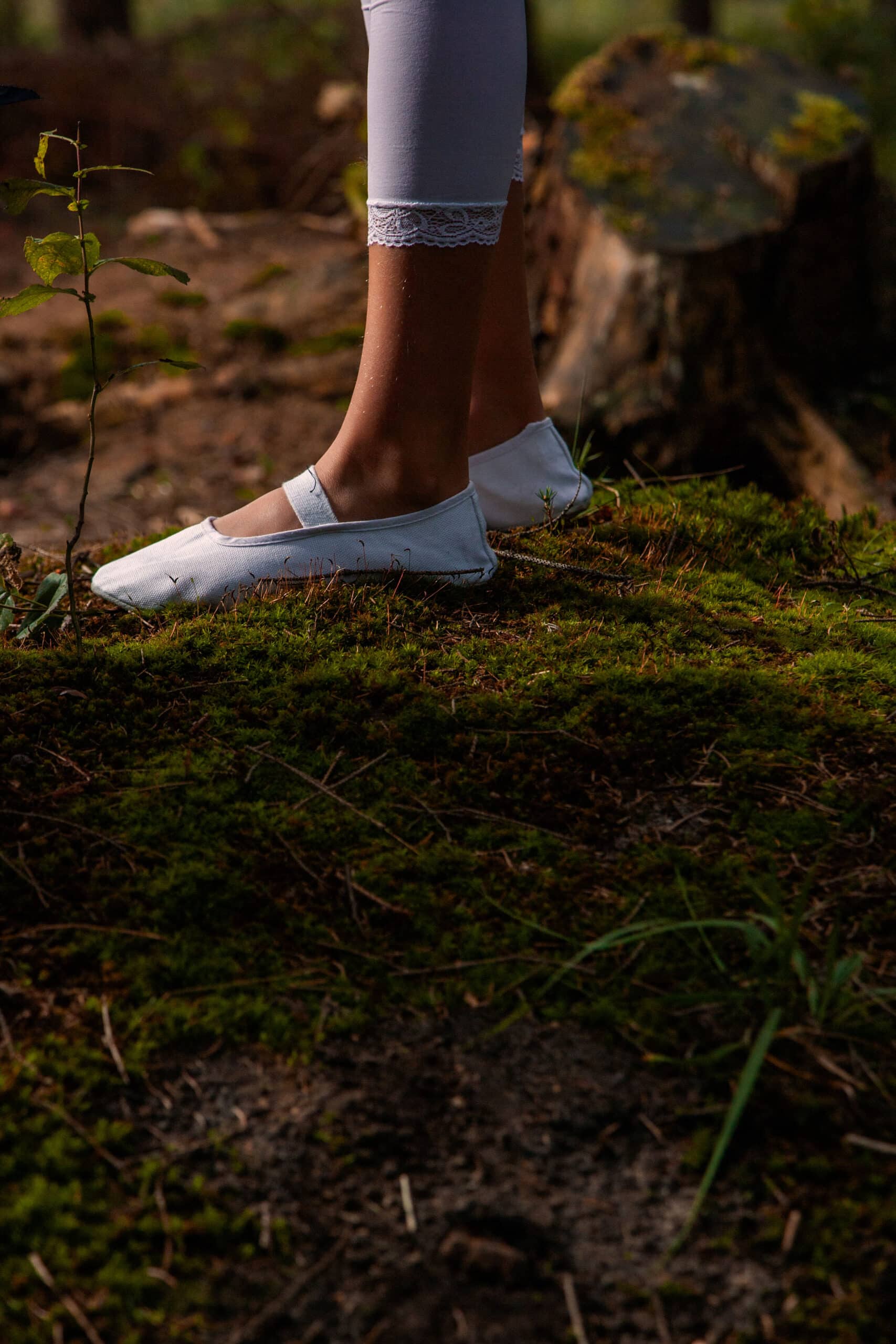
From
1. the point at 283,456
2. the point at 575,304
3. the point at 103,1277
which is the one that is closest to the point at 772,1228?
the point at 103,1277

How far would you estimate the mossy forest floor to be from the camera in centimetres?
97

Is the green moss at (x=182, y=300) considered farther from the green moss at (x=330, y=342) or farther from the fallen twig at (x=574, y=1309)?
the fallen twig at (x=574, y=1309)

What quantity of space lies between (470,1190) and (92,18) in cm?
1322

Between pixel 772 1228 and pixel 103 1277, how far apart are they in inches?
24.4

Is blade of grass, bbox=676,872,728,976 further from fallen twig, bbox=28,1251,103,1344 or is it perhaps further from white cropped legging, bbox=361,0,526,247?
white cropped legging, bbox=361,0,526,247

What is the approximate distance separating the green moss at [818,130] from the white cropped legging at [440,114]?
2835 millimetres

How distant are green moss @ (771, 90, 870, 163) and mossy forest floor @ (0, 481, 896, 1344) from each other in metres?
3.09

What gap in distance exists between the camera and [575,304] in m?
4.35

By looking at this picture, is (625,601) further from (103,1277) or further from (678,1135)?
(103,1277)

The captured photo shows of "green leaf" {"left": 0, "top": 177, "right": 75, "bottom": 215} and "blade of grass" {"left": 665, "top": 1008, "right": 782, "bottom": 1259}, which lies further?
"green leaf" {"left": 0, "top": 177, "right": 75, "bottom": 215}

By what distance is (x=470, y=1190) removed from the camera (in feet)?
3.40

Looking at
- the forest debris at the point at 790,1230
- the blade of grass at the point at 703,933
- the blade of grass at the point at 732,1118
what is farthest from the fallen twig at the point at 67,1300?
the blade of grass at the point at 703,933

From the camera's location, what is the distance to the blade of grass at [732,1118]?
992 millimetres

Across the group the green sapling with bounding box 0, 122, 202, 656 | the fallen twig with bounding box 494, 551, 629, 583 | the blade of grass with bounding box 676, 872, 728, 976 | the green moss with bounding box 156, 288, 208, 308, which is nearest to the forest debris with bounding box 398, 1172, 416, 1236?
the blade of grass with bounding box 676, 872, 728, 976
